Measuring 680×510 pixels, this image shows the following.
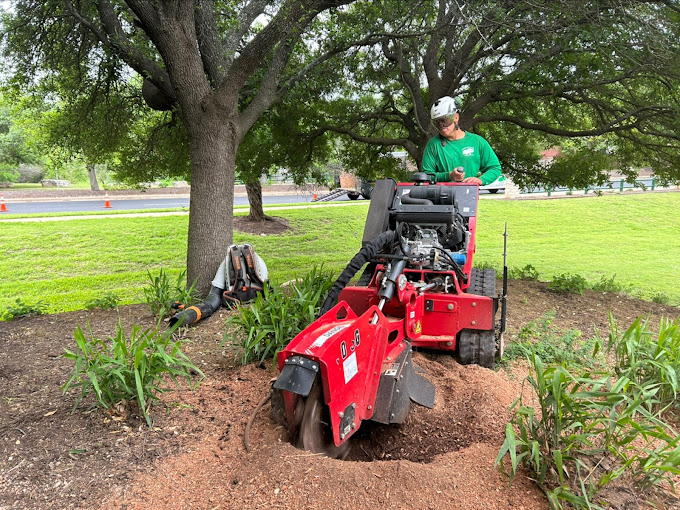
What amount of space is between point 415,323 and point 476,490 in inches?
63.1

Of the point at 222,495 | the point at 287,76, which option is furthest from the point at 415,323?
the point at 287,76

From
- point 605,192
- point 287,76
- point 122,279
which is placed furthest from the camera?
point 605,192

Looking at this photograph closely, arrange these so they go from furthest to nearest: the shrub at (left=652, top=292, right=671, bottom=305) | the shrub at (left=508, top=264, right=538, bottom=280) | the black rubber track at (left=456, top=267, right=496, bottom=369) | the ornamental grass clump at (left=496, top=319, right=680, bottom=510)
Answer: the shrub at (left=508, top=264, right=538, bottom=280) → the shrub at (left=652, top=292, right=671, bottom=305) → the black rubber track at (left=456, top=267, right=496, bottom=369) → the ornamental grass clump at (left=496, top=319, right=680, bottom=510)

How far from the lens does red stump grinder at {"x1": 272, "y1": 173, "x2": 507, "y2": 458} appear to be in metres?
2.72

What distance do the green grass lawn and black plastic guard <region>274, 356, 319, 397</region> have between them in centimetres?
552

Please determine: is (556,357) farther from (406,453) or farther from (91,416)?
(91,416)

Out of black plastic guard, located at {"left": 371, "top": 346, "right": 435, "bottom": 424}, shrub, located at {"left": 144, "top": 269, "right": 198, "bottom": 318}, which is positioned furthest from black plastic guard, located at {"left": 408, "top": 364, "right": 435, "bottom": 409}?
shrub, located at {"left": 144, "top": 269, "right": 198, "bottom": 318}

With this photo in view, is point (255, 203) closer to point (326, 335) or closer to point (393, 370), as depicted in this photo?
point (393, 370)

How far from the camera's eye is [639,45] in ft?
19.1

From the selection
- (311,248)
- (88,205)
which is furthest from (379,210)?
(88,205)

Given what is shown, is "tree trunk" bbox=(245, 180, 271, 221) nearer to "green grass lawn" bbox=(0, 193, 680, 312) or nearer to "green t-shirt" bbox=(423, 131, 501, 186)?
"green grass lawn" bbox=(0, 193, 680, 312)

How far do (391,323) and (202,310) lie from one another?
9.10 feet

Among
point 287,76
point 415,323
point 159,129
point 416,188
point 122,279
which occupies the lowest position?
point 122,279

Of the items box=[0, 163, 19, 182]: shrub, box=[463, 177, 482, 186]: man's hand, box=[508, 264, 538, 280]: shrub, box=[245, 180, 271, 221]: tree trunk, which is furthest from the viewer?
box=[0, 163, 19, 182]: shrub
